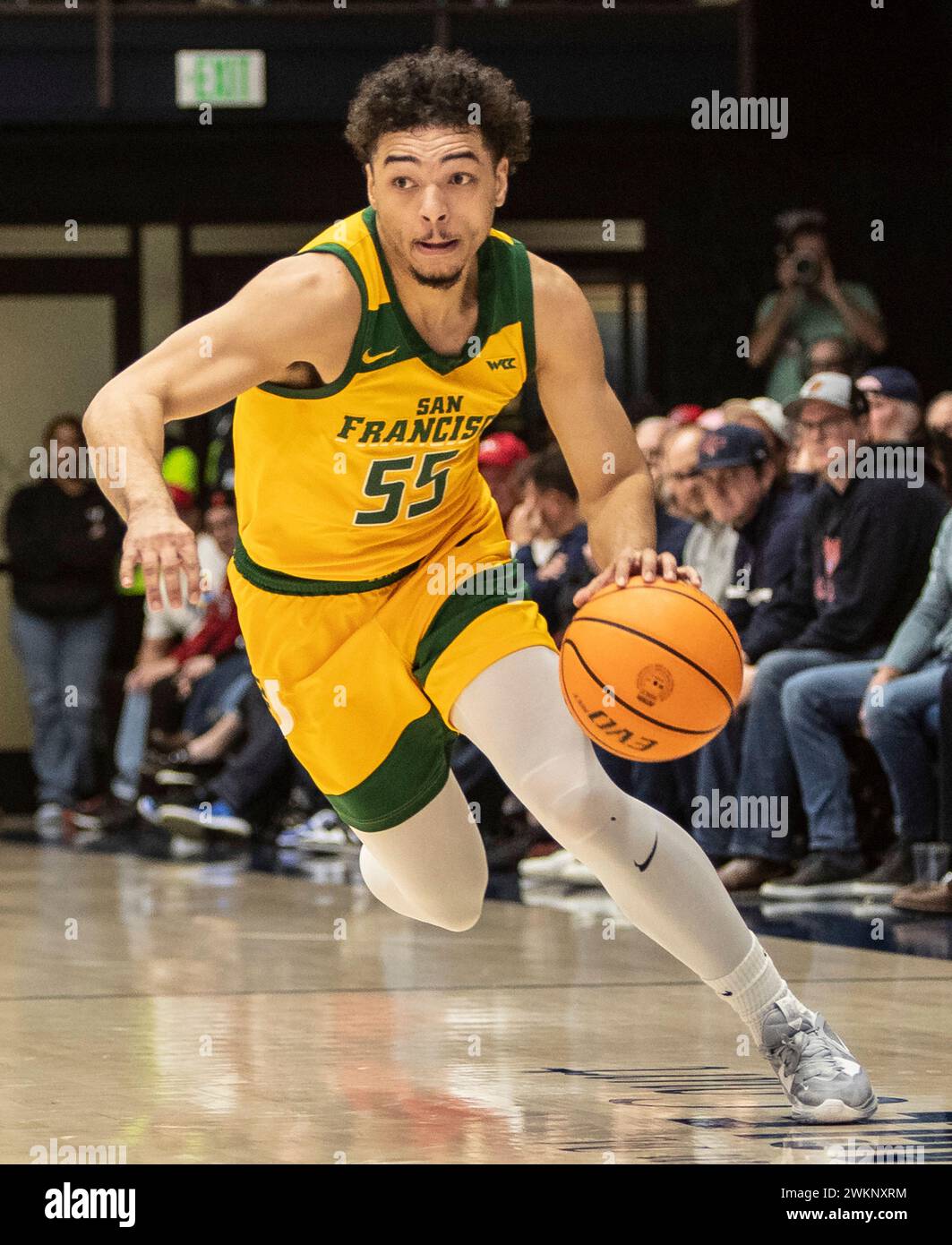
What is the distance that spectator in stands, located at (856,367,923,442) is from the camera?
295 inches

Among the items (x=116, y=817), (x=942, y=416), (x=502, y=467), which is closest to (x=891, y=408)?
(x=942, y=416)

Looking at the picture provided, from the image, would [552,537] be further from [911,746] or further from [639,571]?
[639,571]

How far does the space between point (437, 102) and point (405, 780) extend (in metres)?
1.28

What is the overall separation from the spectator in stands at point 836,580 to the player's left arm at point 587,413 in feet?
10.8

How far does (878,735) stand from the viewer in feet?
22.8

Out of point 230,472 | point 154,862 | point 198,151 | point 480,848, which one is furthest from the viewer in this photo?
point 198,151

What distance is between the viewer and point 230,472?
422 inches

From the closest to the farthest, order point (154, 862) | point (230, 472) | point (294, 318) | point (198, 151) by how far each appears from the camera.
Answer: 1. point (294, 318)
2. point (154, 862)
3. point (230, 472)
4. point (198, 151)

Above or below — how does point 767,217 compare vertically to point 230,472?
above

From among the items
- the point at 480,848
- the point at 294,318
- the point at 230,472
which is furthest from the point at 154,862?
the point at 294,318

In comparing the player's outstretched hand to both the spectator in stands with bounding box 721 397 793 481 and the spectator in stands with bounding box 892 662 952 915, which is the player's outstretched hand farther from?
the spectator in stands with bounding box 721 397 793 481

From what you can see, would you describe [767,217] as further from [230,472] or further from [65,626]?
[65,626]

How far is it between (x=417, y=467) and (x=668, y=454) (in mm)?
4071

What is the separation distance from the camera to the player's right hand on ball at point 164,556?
3.06 metres
